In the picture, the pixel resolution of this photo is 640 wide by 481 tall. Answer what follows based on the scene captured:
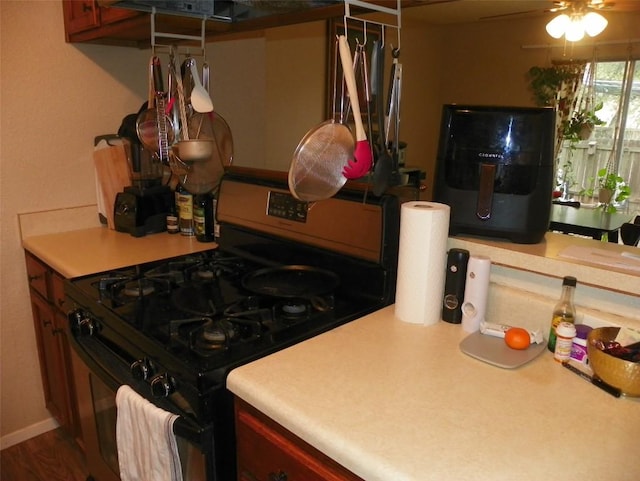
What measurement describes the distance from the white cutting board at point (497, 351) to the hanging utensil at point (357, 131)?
1.43 feet

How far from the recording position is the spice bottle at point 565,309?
3.36 ft

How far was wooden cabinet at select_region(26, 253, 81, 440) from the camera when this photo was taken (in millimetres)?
1791

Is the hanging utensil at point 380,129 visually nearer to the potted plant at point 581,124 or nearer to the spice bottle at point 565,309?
the spice bottle at point 565,309

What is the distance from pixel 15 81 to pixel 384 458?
1.91 meters

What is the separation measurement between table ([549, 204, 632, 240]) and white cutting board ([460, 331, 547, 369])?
1.89 metres

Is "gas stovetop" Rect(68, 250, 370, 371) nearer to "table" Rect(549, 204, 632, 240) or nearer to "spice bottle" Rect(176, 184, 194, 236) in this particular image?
"spice bottle" Rect(176, 184, 194, 236)

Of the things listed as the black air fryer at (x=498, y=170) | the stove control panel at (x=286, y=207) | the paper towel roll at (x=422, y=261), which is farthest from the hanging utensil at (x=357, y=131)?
the stove control panel at (x=286, y=207)

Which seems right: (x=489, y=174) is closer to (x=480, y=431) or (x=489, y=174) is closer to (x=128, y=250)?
(x=480, y=431)

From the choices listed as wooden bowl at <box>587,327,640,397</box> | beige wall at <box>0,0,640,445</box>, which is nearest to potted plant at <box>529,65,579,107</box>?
beige wall at <box>0,0,640,445</box>

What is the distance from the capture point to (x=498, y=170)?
3.86 ft

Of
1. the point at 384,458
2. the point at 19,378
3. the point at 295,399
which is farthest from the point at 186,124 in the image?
the point at 19,378

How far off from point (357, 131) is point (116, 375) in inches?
32.5

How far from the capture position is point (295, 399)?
857 mm

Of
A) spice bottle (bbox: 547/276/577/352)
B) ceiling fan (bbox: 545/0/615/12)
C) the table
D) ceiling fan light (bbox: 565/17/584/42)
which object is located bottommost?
the table
